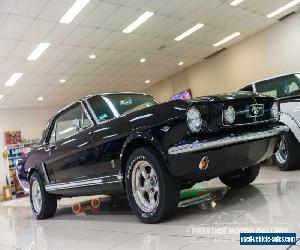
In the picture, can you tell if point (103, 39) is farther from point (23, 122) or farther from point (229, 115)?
point (23, 122)

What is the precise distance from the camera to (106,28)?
10758 millimetres

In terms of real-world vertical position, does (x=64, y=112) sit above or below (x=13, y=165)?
above

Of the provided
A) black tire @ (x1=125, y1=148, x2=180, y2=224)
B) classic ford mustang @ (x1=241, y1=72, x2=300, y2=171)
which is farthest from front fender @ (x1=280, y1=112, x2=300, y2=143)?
black tire @ (x1=125, y1=148, x2=180, y2=224)

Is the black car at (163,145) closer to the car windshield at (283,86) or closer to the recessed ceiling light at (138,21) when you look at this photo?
the car windshield at (283,86)

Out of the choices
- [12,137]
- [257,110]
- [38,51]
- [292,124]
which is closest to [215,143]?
[257,110]

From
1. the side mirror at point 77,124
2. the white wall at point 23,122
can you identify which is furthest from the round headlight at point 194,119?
the white wall at point 23,122

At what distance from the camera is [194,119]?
277 cm

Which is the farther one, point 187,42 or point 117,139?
point 187,42

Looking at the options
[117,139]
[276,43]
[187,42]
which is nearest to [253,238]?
[117,139]

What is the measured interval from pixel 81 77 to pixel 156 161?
13336mm

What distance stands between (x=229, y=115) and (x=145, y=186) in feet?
3.19

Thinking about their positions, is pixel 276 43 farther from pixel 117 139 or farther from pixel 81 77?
pixel 117 139

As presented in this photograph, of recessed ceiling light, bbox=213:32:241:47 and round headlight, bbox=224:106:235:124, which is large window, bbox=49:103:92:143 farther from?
recessed ceiling light, bbox=213:32:241:47

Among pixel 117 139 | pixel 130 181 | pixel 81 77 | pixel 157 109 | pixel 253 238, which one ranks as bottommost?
pixel 253 238
